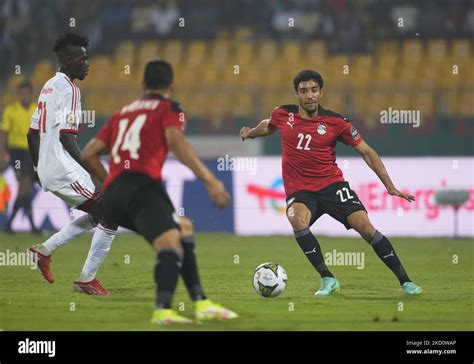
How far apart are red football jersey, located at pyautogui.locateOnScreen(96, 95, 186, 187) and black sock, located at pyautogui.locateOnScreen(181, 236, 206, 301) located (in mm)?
560

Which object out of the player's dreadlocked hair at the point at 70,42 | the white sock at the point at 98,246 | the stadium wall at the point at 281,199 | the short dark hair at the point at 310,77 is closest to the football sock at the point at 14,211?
the stadium wall at the point at 281,199

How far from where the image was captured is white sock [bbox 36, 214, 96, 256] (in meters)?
10.5

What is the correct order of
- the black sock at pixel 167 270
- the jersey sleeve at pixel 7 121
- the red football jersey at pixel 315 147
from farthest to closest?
the jersey sleeve at pixel 7 121 → the red football jersey at pixel 315 147 → the black sock at pixel 167 270

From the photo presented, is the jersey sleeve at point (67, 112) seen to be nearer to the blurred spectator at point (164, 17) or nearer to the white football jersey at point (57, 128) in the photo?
the white football jersey at point (57, 128)

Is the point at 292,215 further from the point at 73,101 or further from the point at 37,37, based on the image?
the point at 37,37

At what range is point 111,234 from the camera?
1012 cm

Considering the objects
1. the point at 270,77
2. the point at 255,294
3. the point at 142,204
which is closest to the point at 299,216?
the point at 255,294

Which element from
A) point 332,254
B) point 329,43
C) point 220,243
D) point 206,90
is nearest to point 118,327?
point 332,254

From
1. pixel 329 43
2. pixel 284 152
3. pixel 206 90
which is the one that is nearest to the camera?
pixel 284 152

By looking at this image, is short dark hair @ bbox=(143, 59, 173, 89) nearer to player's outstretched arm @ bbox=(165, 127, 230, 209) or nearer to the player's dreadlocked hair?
player's outstretched arm @ bbox=(165, 127, 230, 209)

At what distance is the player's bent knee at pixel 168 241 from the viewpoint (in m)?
7.76

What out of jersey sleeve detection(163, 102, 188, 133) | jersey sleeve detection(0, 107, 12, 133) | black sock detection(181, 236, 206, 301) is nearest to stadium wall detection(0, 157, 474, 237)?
jersey sleeve detection(0, 107, 12, 133)
